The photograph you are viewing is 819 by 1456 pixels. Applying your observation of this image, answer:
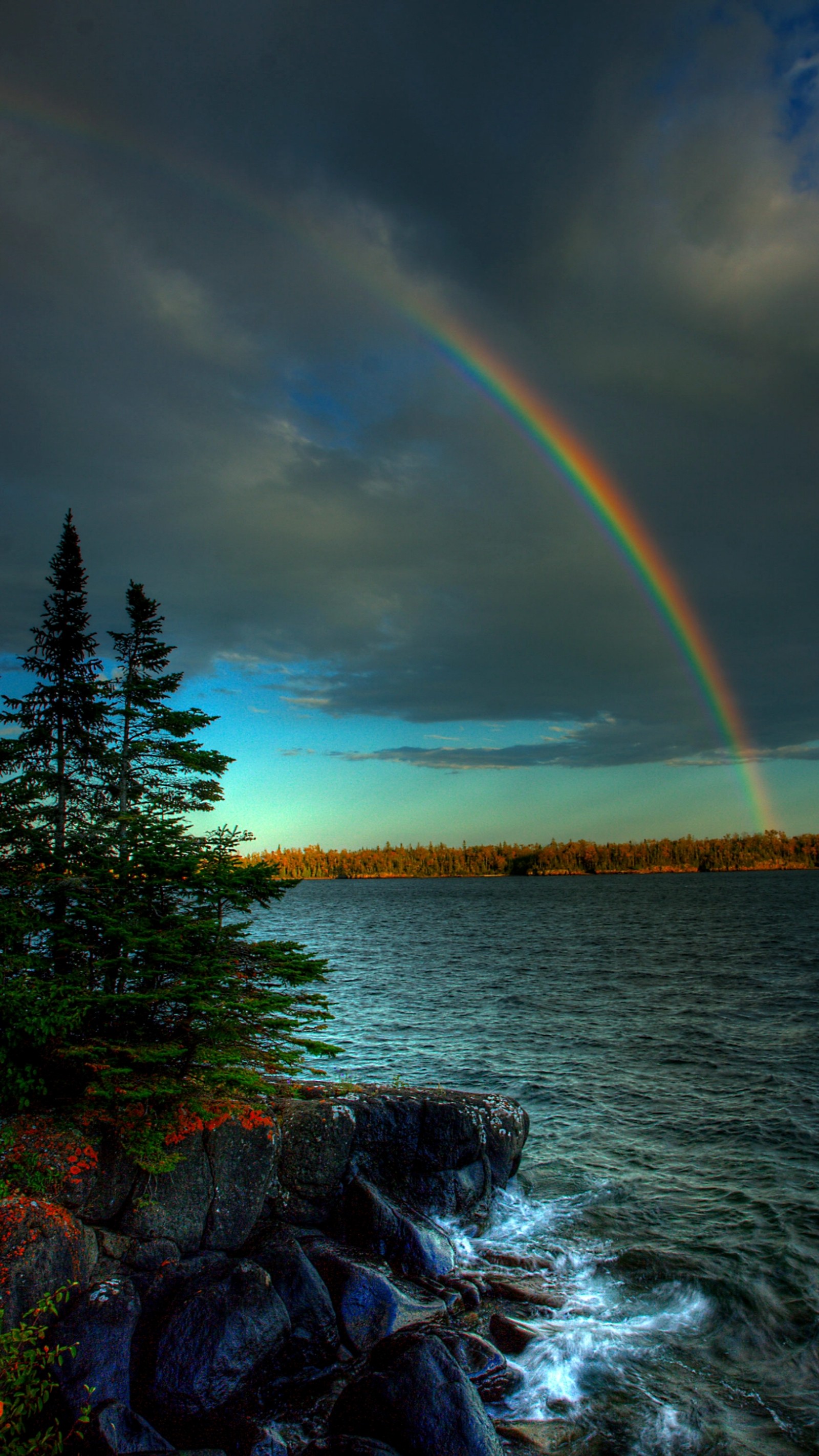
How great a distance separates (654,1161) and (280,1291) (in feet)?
42.0

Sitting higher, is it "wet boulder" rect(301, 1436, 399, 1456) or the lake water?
"wet boulder" rect(301, 1436, 399, 1456)

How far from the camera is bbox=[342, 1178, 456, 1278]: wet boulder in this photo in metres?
14.6

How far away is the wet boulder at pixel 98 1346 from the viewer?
973 centimetres

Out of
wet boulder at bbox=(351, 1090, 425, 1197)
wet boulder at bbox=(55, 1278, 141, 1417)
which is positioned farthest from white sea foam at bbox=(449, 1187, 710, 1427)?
wet boulder at bbox=(55, 1278, 141, 1417)

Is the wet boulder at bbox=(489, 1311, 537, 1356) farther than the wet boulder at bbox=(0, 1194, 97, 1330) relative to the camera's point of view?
Yes

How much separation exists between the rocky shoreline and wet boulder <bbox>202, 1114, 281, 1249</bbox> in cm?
3

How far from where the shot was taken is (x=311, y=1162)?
15.1m

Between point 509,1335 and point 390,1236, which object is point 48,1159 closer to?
point 390,1236

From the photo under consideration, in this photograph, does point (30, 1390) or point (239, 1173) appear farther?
point (239, 1173)

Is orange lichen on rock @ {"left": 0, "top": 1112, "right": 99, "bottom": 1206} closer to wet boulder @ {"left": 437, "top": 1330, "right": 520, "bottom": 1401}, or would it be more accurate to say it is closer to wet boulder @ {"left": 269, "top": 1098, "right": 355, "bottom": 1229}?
wet boulder @ {"left": 269, "top": 1098, "right": 355, "bottom": 1229}

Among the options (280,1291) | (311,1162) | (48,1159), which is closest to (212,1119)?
(311,1162)

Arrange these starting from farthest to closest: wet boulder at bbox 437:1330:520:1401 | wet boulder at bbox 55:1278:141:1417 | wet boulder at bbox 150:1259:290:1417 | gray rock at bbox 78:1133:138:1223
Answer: gray rock at bbox 78:1133:138:1223
wet boulder at bbox 437:1330:520:1401
wet boulder at bbox 150:1259:290:1417
wet boulder at bbox 55:1278:141:1417

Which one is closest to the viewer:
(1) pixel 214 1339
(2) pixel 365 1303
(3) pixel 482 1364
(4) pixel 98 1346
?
(4) pixel 98 1346

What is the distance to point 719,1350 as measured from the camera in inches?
508
